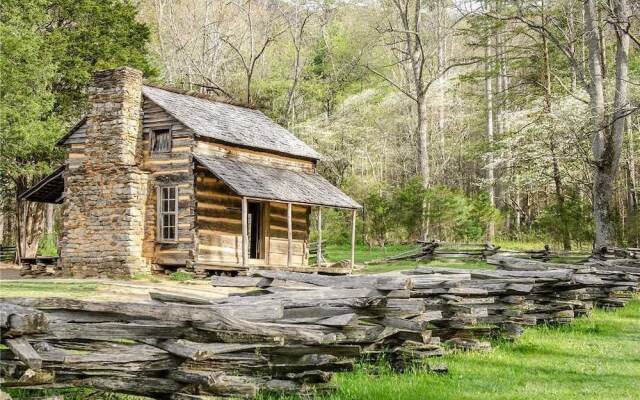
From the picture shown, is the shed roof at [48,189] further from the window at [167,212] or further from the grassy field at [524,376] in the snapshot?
the grassy field at [524,376]

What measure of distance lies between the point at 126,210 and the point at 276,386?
15590 mm

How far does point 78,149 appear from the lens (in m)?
21.7

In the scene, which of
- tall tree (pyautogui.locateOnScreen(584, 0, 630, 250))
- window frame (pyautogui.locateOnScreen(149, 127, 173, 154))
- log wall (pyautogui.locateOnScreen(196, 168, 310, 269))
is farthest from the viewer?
window frame (pyautogui.locateOnScreen(149, 127, 173, 154))

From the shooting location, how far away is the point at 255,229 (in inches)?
917

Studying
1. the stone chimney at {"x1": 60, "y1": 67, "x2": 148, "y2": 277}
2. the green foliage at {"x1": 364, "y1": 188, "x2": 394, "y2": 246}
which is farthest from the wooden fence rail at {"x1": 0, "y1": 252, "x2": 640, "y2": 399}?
the green foliage at {"x1": 364, "y1": 188, "x2": 394, "y2": 246}

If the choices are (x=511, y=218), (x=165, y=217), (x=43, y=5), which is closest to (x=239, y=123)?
(x=165, y=217)

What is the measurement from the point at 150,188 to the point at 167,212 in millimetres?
952

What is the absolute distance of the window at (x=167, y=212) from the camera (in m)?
21.2

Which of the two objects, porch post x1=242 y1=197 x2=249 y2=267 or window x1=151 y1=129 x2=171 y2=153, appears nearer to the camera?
porch post x1=242 y1=197 x2=249 y2=267

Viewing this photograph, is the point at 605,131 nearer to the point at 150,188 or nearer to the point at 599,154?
the point at 599,154

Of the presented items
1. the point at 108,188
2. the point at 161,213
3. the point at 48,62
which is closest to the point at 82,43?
the point at 48,62

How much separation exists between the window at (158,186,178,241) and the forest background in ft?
23.9

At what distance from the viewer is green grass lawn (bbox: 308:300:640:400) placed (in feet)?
20.5

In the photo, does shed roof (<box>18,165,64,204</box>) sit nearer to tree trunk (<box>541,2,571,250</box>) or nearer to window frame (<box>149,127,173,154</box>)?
window frame (<box>149,127,173,154</box>)
